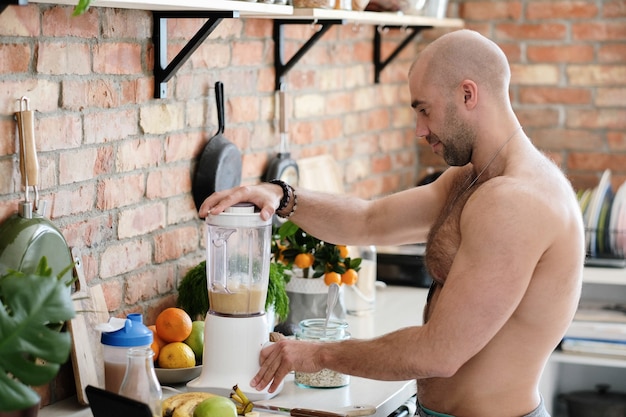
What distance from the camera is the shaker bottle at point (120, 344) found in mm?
1907

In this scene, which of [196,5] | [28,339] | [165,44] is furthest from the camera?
[165,44]

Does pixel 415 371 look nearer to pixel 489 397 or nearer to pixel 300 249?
pixel 489 397

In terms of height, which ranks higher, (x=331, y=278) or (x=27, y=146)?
(x=27, y=146)

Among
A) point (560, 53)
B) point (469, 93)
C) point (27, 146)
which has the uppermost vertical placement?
point (560, 53)

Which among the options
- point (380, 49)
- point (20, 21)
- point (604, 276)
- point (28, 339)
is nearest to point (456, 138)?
point (20, 21)

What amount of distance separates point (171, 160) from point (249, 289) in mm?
454

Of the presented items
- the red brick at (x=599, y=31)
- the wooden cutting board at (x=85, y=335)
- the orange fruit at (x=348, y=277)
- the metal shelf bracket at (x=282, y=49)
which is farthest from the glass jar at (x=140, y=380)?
the red brick at (x=599, y=31)

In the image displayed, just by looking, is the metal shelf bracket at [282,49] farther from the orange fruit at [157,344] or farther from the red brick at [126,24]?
the orange fruit at [157,344]

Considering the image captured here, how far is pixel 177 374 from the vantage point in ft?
7.32

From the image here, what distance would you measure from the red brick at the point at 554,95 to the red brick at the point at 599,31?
0.69 feet

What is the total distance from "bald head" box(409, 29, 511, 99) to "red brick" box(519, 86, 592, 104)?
1910 mm

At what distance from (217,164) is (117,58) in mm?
475

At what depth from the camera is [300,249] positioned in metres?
2.69

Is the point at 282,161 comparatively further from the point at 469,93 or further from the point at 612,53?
the point at 612,53
